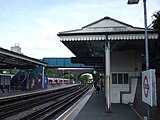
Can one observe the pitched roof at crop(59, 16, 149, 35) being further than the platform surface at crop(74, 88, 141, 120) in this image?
Yes

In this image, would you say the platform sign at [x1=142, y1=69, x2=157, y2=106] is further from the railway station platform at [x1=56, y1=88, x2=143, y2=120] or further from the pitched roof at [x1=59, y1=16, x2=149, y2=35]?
the pitched roof at [x1=59, y1=16, x2=149, y2=35]

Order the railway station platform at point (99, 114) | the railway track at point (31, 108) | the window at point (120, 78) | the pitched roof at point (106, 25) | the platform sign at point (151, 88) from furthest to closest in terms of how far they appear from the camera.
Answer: the window at point (120, 78), the pitched roof at point (106, 25), the railway track at point (31, 108), the railway station platform at point (99, 114), the platform sign at point (151, 88)

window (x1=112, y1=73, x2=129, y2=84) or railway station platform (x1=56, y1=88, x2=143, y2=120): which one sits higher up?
window (x1=112, y1=73, x2=129, y2=84)

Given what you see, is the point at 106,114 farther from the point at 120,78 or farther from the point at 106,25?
the point at 106,25

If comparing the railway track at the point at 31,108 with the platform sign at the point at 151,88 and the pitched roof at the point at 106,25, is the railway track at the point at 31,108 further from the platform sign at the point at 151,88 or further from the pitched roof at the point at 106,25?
the platform sign at the point at 151,88

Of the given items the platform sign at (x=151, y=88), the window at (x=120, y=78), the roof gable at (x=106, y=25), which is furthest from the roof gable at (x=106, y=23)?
the platform sign at (x=151, y=88)

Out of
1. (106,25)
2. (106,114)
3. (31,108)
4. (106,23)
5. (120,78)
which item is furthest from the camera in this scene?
(31,108)

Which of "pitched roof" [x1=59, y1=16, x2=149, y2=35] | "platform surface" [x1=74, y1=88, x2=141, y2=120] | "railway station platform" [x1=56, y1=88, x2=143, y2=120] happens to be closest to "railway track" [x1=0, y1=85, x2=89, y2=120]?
"railway station platform" [x1=56, y1=88, x2=143, y2=120]

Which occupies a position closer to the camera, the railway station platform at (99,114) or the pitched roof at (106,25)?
the railway station platform at (99,114)

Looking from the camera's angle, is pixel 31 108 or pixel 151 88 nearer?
pixel 151 88

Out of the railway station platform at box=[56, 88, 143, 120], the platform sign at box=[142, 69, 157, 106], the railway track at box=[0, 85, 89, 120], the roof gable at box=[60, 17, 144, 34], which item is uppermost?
the roof gable at box=[60, 17, 144, 34]

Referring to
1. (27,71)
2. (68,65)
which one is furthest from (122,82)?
(68,65)

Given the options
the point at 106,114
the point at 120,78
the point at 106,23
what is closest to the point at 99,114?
the point at 106,114

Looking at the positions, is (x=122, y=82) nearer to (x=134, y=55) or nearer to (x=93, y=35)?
(x=134, y=55)
